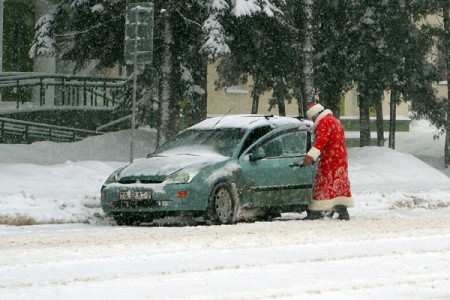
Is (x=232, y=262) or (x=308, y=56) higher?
(x=308, y=56)

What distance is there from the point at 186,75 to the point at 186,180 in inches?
494

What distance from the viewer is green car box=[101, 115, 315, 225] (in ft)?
52.3

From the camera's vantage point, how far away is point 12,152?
27.4 m

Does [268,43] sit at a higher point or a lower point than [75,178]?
higher

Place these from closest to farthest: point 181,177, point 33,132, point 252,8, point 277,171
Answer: point 181,177 → point 277,171 → point 252,8 → point 33,132

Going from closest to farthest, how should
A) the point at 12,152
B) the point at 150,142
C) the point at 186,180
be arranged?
the point at 186,180 → the point at 12,152 → the point at 150,142

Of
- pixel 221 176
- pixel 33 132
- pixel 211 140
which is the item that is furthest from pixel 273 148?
pixel 33 132

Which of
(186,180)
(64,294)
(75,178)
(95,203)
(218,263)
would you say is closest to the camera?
(64,294)

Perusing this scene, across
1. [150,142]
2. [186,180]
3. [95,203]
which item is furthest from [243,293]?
[150,142]

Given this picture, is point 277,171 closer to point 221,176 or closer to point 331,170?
point 331,170

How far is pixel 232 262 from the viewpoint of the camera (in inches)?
436

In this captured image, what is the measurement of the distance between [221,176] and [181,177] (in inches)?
21.9

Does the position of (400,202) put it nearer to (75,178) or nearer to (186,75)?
(75,178)

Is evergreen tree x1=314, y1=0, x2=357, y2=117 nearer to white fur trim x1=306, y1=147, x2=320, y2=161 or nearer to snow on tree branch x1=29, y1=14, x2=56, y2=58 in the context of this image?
snow on tree branch x1=29, y1=14, x2=56, y2=58
